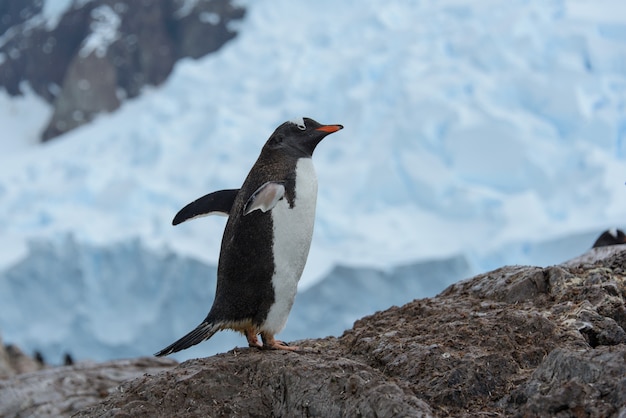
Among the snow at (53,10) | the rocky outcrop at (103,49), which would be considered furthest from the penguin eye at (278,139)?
the snow at (53,10)

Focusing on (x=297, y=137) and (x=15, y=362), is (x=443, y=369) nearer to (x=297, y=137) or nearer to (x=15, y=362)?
(x=297, y=137)

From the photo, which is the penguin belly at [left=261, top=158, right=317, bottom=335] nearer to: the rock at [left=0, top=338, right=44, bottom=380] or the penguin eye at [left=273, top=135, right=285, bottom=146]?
the penguin eye at [left=273, top=135, right=285, bottom=146]

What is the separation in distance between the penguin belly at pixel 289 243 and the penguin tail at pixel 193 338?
227 mm

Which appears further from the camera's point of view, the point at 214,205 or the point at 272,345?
the point at 214,205

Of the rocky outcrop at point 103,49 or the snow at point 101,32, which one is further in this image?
the snow at point 101,32

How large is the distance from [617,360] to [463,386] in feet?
1.83

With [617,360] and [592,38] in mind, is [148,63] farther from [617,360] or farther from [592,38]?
[617,360]

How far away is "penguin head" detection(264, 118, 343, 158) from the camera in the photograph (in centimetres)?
392

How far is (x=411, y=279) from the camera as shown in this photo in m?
18.9

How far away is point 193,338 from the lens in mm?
3617

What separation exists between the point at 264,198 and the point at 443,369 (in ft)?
3.36

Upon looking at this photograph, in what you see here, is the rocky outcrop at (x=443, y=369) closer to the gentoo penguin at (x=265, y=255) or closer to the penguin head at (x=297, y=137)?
the gentoo penguin at (x=265, y=255)

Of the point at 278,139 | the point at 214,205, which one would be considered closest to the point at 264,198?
the point at 278,139

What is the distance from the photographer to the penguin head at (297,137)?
3916 millimetres
